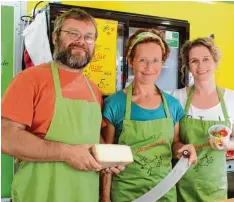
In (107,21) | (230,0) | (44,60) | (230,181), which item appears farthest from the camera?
(230,0)

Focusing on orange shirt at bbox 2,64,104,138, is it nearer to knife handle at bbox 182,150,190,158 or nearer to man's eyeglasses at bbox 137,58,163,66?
man's eyeglasses at bbox 137,58,163,66

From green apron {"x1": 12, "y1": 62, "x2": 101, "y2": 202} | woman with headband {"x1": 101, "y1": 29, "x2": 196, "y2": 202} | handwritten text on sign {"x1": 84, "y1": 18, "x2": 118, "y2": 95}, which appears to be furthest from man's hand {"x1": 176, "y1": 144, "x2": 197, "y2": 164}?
handwritten text on sign {"x1": 84, "y1": 18, "x2": 118, "y2": 95}

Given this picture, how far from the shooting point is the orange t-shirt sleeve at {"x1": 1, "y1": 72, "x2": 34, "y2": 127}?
1.17 metres

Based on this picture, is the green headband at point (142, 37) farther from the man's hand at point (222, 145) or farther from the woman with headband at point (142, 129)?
the man's hand at point (222, 145)

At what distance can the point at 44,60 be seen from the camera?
1.74 meters

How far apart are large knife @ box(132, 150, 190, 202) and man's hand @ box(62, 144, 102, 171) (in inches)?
10.9

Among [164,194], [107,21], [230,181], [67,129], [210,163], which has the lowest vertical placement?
[230,181]

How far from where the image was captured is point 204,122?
5.13 feet

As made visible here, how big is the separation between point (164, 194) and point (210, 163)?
0.27 metres

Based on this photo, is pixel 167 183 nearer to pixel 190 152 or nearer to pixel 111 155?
pixel 190 152

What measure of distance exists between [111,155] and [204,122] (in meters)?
0.55

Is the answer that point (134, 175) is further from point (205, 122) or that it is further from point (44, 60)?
point (44, 60)

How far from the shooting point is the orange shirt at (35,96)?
118 cm

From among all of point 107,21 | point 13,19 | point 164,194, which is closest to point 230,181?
point 164,194
